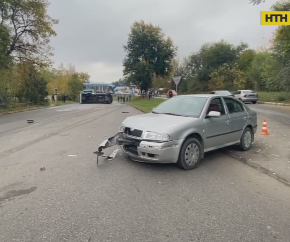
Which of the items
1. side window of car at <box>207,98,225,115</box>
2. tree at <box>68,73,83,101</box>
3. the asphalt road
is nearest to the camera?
the asphalt road

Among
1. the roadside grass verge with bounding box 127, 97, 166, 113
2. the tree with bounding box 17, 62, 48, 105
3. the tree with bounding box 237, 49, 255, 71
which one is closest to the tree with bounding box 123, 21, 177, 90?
the roadside grass verge with bounding box 127, 97, 166, 113

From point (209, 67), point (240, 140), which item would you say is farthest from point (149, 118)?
point (209, 67)

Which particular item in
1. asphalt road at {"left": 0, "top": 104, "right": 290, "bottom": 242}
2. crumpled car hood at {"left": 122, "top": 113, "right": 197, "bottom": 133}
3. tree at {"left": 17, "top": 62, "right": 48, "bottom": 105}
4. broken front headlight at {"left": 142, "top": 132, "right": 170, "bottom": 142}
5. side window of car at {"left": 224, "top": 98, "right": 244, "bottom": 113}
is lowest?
asphalt road at {"left": 0, "top": 104, "right": 290, "bottom": 242}

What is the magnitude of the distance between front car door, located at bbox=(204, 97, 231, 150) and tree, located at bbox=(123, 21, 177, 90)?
122 feet

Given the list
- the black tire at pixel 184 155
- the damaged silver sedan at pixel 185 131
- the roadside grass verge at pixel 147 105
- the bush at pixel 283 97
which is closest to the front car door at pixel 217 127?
the damaged silver sedan at pixel 185 131

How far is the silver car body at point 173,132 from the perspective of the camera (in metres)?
5.43

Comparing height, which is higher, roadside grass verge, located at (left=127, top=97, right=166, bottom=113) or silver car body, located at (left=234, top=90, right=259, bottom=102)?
silver car body, located at (left=234, top=90, right=259, bottom=102)

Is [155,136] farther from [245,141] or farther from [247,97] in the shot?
[247,97]

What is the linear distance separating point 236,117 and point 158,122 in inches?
97.6

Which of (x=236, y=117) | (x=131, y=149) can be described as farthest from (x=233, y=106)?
(x=131, y=149)

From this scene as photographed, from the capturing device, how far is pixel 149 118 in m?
6.25

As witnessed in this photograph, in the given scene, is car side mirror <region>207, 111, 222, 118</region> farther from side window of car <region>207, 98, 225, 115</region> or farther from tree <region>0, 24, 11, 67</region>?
tree <region>0, 24, 11, 67</region>

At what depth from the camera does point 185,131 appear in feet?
18.6

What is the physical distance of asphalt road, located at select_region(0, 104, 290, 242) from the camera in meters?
3.23
